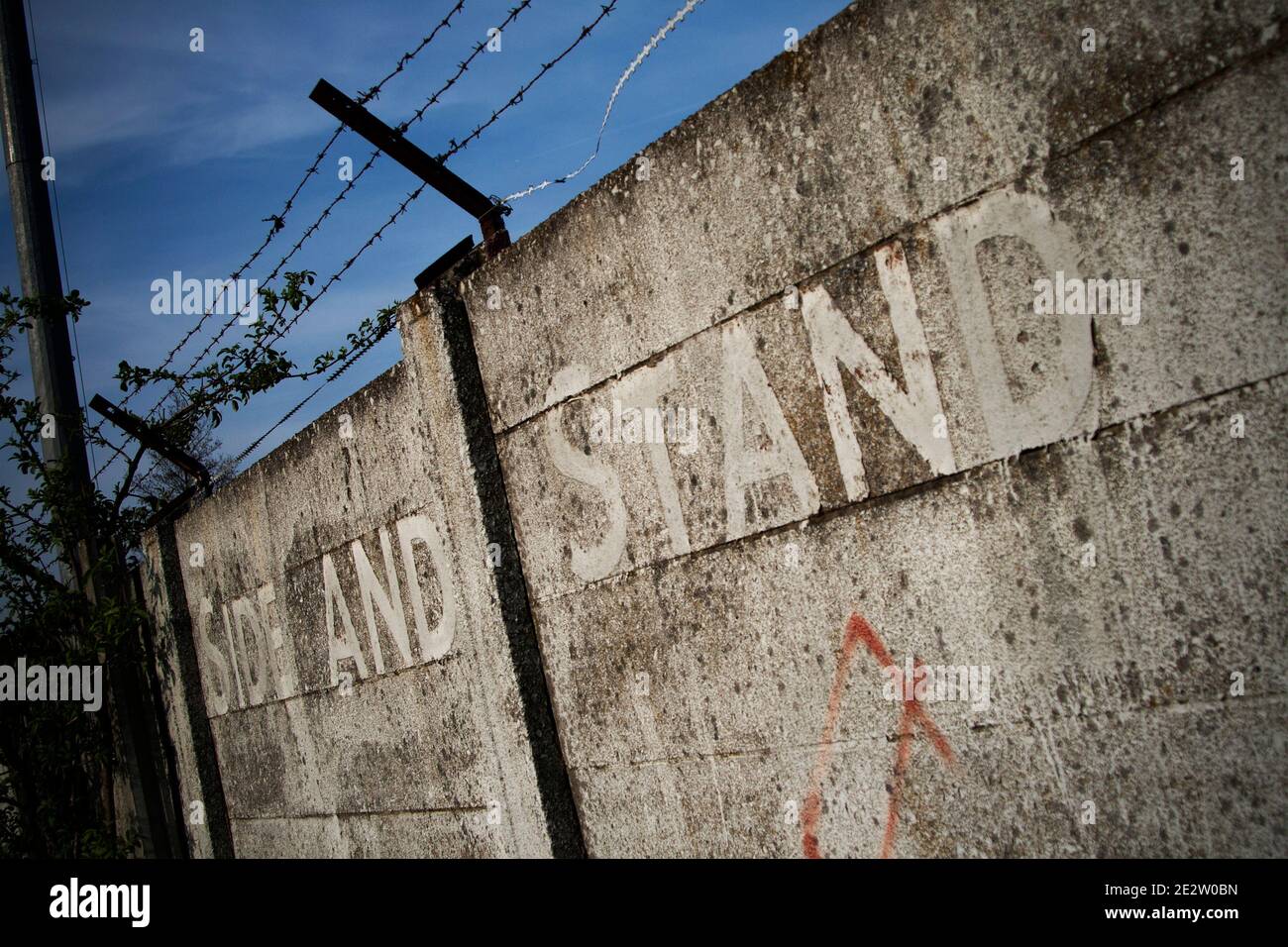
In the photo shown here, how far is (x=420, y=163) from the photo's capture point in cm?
353

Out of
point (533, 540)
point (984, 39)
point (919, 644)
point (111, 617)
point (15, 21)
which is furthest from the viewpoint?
point (15, 21)

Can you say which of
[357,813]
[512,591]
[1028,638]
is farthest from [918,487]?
[357,813]

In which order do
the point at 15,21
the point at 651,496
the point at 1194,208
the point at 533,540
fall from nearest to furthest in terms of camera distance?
1. the point at 1194,208
2. the point at 651,496
3. the point at 533,540
4. the point at 15,21

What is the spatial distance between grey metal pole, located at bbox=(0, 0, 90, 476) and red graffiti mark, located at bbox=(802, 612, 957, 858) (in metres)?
6.09

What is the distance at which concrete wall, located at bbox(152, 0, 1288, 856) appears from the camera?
5.93 ft

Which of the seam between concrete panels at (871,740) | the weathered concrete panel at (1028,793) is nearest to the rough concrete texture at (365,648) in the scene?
the seam between concrete panels at (871,740)

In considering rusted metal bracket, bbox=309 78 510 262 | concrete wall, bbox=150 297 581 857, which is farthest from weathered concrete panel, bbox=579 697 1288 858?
rusted metal bracket, bbox=309 78 510 262

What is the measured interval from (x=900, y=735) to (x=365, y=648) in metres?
2.64

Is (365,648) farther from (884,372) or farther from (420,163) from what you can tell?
(884,372)

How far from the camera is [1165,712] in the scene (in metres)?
1.88
